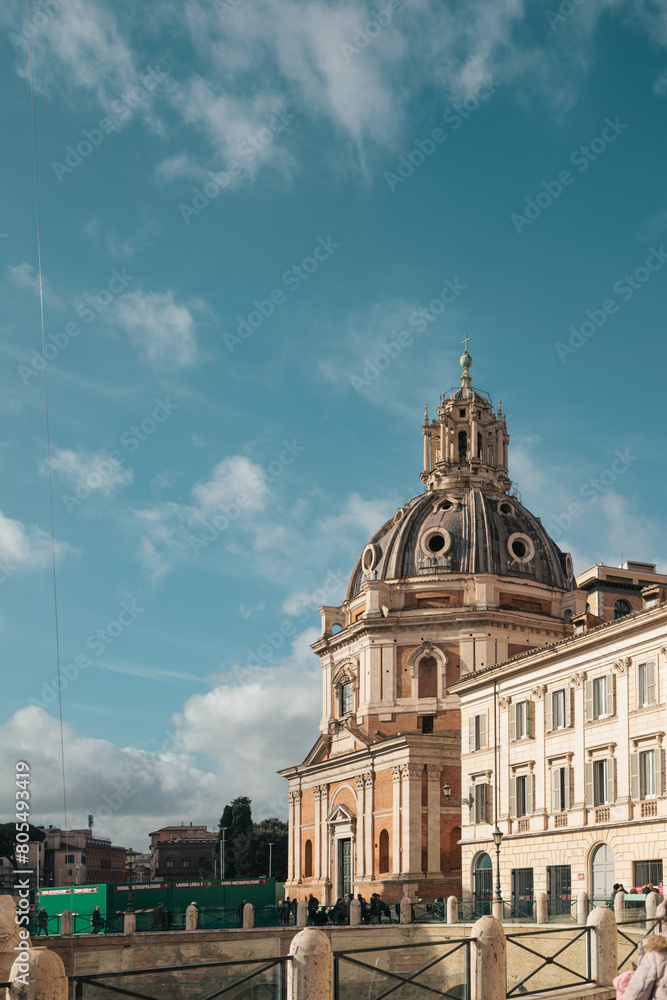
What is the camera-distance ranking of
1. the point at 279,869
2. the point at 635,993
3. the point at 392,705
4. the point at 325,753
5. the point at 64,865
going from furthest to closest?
the point at 64,865, the point at 279,869, the point at 325,753, the point at 392,705, the point at 635,993

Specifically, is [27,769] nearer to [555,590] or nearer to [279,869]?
[555,590]

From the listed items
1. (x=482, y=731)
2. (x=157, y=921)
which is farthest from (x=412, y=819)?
(x=157, y=921)

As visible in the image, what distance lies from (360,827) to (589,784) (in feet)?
75.0

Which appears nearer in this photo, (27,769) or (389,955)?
(27,769)

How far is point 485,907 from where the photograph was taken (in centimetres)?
3822

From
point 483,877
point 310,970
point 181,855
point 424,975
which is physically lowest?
point 181,855

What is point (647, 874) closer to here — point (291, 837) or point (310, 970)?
point (310, 970)

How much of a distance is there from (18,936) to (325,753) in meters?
56.1

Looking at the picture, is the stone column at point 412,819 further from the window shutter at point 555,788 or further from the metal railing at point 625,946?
the metal railing at point 625,946

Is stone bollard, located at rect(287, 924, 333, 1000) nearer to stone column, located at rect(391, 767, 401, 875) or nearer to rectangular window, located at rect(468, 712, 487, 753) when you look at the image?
rectangular window, located at rect(468, 712, 487, 753)

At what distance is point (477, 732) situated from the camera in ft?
162

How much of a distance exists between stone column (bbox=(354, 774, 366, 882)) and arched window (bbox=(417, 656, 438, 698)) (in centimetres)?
607

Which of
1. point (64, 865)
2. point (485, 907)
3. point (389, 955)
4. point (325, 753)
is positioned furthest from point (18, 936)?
point (64, 865)

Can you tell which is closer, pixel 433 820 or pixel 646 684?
pixel 646 684
